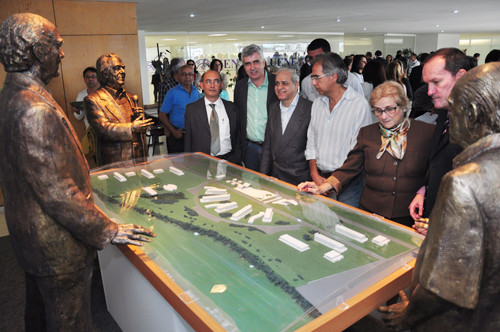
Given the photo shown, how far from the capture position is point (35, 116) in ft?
4.51

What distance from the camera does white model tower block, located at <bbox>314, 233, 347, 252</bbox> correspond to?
169cm

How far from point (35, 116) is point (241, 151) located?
2.54 meters

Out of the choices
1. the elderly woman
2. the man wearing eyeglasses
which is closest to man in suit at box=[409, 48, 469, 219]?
the elderly woman

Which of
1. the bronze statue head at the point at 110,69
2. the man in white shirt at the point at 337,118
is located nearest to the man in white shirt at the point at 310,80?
the man in white shirt at the point at 337,118

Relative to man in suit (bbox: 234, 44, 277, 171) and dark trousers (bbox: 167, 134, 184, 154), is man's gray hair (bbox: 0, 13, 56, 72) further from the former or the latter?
dark trousers (bbox: 167, 134, 184, 154)

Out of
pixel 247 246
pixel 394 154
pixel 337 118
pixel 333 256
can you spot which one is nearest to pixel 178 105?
pixel 337 118

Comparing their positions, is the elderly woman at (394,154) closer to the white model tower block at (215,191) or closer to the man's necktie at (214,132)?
the white model tower block at (215,191)

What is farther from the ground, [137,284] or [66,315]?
[66,315]

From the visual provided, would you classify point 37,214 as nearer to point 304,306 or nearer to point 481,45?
point 304,306

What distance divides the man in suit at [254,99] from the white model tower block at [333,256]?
2.14 metres

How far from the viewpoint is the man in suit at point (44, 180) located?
1.39 m

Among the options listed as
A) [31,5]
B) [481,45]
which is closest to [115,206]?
[31,5]

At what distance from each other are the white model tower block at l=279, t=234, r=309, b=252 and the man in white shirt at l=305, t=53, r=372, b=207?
1.21 m

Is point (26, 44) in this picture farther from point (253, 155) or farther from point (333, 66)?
point (253, 155)
